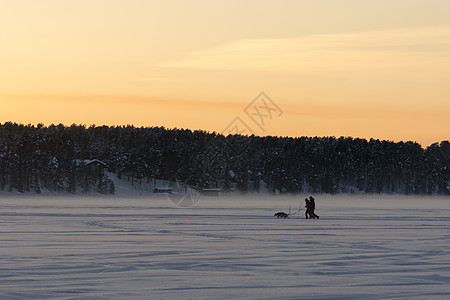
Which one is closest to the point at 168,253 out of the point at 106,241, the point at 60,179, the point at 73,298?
the point at 106,241

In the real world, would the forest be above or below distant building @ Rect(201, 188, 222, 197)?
above

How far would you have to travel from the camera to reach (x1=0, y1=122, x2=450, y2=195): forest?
457 ft

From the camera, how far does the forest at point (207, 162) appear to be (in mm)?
139375

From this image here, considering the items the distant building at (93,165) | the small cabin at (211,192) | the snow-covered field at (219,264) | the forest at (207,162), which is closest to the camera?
the snow-covered field at (219,264)

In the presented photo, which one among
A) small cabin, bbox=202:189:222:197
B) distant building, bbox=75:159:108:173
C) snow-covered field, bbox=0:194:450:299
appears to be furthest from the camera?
distant building, bbox=75:159:108:173

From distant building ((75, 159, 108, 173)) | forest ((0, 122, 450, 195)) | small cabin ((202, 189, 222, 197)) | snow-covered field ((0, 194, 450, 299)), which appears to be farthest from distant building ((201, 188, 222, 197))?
snow-covered field ((0, 194, 450, 299))

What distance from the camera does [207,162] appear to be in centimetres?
16138

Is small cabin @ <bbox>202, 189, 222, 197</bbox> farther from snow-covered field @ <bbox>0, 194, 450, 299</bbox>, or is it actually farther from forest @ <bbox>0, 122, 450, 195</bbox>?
snow-covered field @ <bbox>0, 194, 450, 299</bbox>

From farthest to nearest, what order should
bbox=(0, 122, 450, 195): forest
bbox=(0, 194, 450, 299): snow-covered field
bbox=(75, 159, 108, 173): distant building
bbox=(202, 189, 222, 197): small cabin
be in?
bbox=(75, 159, 108, 173): distant building
bbox=(0, 122, 450, 195): forest
bbox=(202, 189, 222, 197): small cabin
bbox=(0, 194, 450, 299): snow-covered field

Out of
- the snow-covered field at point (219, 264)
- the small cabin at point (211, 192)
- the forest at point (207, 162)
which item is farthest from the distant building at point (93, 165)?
the snow-covered field at point (219, 264)

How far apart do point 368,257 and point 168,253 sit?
5041 millimetres

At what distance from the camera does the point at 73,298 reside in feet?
38.6

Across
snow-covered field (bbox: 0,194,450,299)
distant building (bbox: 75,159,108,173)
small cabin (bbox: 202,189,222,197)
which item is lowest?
snow-covered field (bbox: 0,194,450,299)

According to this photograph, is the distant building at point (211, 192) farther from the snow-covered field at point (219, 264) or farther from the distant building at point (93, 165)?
the snow-covered field at point (219, 264)
